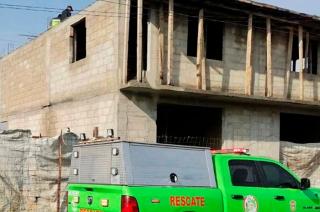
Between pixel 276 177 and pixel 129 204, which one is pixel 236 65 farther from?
pixel 129 204

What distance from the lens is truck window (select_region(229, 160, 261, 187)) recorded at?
27.5ft

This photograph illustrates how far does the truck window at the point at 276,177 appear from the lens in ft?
28.5

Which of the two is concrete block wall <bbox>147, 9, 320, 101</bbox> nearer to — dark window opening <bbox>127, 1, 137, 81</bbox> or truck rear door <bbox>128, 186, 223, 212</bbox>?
dark window opening <bbox>127, 1, 137, 81</bbox>

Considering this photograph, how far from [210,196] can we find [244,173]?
861 millimetres

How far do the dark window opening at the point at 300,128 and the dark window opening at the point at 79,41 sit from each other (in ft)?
28.5

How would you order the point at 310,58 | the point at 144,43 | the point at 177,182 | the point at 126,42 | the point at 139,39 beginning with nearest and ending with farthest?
the point at 177,182, the point at 139,39, the point at 126,42, the point at 144,43, the point at 310,58

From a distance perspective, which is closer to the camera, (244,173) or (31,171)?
(244,173)

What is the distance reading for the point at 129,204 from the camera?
7.11m

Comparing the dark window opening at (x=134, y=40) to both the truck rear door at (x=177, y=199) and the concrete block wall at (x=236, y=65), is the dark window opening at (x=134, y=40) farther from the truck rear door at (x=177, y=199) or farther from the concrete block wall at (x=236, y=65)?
the truck rear door at (x=177, y=199)

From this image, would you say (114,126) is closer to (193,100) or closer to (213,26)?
(193,100)

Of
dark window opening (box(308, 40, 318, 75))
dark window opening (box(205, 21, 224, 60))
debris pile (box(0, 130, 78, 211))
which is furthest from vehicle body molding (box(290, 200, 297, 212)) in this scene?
dark window opening (box(308, 40, 318, 75))

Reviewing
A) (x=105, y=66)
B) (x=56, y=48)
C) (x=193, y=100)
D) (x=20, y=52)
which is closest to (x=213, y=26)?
→ (x=193, y=100)

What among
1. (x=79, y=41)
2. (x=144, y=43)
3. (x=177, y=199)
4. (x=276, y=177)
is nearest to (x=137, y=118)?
(x=144, y=43)

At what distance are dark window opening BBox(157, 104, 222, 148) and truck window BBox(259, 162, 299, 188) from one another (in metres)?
8.56
